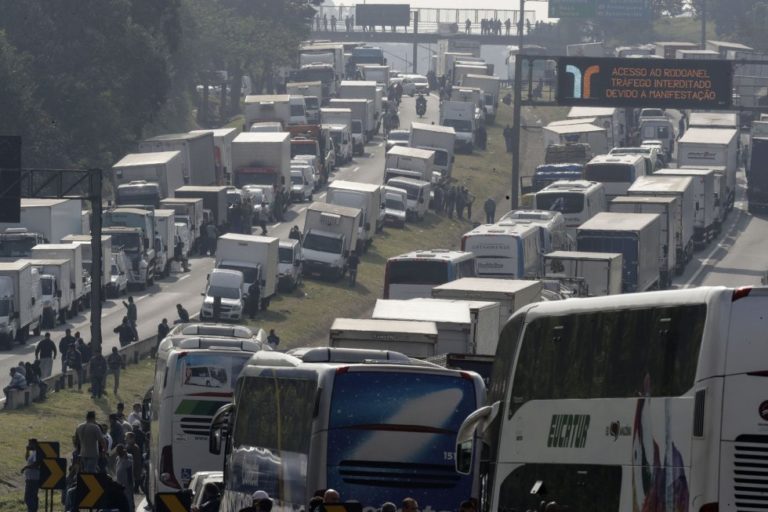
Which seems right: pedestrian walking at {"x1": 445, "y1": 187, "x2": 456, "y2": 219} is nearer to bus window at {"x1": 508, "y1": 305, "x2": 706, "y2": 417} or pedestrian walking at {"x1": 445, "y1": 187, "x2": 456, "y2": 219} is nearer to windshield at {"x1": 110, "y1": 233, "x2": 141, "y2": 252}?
windshield at {"x1": 110, "y1": 233, "x2": 141, "y2": 252}

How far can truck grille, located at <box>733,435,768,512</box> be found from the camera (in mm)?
12367

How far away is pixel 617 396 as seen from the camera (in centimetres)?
1456

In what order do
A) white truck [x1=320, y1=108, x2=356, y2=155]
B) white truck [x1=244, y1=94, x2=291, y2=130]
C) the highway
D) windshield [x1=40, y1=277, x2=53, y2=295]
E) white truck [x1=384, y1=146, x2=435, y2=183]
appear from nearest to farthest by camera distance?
1. the highway
2. windshield [x1=40, y1=277, x2=53, y2=295]
3. white truck [x1=384, y1=146, x2=435, y2=183]
4. white truck [x1=244, y1=94, x2=291, y2=130]
5. white truck [x1=320, y1=108, x2=356, y2=155]

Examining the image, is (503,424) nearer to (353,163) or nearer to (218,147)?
(218,147)

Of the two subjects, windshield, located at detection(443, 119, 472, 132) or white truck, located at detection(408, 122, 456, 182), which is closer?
white truck, located at detection(408, 122, 456, 182)

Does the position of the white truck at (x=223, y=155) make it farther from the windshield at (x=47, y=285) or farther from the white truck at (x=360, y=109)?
the windshield at (x=47, y=285)

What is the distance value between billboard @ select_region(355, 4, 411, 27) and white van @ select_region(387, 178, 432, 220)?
88.6 metres

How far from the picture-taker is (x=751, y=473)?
12422 mm

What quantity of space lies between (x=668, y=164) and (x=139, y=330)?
53.1m

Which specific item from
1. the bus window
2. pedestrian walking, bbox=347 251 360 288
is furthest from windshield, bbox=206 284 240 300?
the bus window

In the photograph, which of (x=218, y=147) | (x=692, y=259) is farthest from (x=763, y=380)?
(x=218, y=147)

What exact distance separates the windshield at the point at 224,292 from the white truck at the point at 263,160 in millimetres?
23773

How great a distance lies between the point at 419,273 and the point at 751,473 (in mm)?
41236

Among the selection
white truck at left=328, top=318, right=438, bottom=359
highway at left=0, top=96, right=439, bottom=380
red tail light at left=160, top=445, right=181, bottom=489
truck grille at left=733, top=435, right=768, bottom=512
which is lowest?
highway at left=0, top=96, right=439, bottom=380
